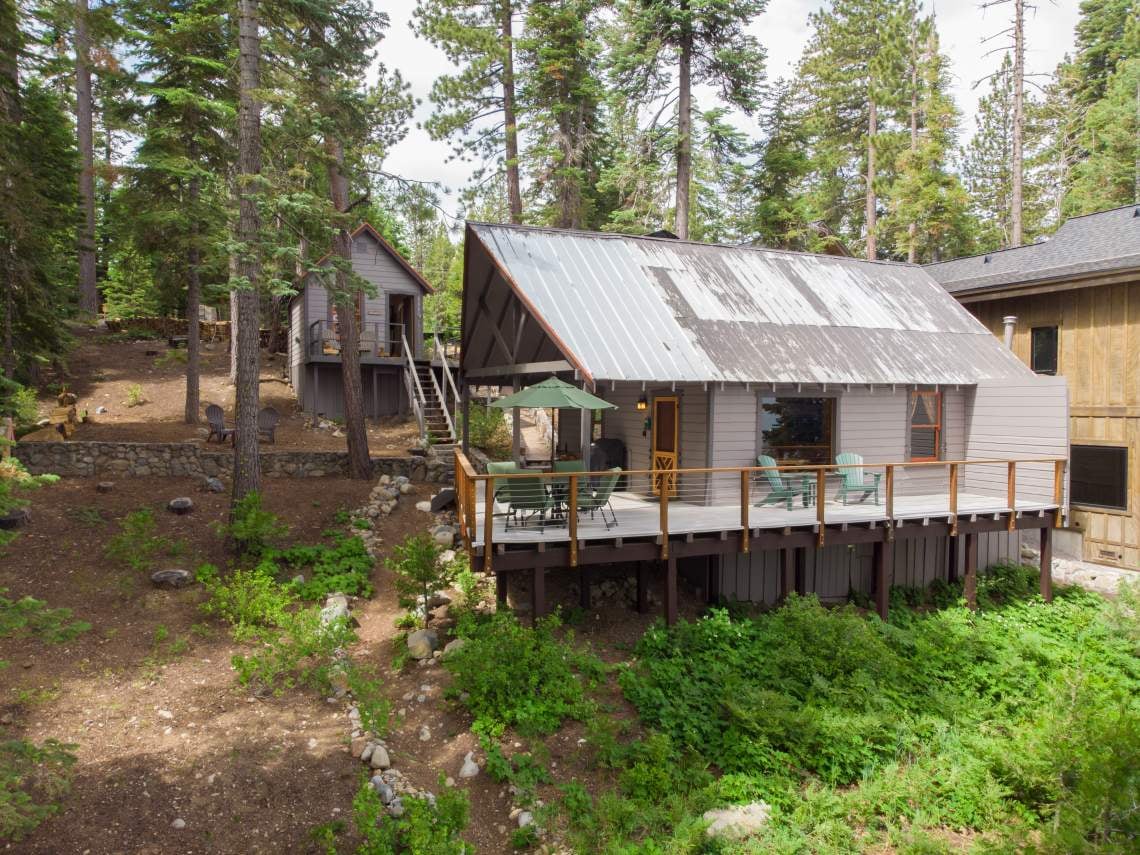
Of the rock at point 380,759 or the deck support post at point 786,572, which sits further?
the deck support post at point 786,572

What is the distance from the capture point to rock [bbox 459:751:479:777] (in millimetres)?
6500

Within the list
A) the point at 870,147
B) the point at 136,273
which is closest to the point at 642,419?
the point at 870,147

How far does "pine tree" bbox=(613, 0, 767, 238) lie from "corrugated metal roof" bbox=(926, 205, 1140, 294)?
7.96 metres

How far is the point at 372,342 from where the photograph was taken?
20406 mm

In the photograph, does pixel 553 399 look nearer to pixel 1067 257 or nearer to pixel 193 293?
pixel 193 293

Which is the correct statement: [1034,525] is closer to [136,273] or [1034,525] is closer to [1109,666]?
[1109,666]

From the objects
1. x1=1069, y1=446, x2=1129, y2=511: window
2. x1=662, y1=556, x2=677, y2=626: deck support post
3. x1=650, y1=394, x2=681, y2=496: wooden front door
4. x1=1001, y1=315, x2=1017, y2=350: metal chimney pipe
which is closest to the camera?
x1=662, y1=556, x2=677, y2=626: deck support post

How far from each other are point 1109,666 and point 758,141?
68.8ft

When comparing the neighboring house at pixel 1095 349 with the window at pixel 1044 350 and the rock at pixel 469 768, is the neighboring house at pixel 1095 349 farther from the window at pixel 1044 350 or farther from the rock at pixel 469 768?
the rock at pixel 469 768

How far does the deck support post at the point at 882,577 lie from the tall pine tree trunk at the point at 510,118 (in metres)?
17.0

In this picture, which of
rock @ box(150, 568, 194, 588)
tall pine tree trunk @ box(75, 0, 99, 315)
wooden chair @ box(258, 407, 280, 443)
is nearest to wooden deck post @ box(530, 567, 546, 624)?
rock @ box(150, 568, 194, 588)

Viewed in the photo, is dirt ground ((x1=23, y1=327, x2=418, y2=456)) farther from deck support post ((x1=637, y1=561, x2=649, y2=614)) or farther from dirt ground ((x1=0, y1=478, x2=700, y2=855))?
deck support post ((x1=637, y1=561, x2=649, y2=614))

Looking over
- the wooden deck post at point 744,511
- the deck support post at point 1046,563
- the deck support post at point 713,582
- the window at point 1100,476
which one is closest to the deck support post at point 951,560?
the deck support post at point 1046,563

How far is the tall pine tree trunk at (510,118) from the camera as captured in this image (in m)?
22.5
